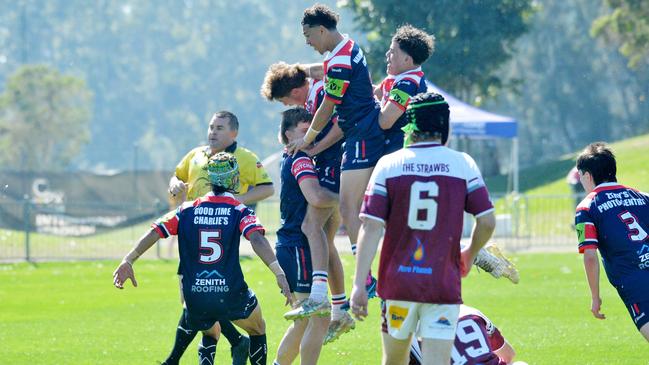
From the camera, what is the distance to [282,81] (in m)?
9.96

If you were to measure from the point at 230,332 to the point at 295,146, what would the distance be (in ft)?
5.43

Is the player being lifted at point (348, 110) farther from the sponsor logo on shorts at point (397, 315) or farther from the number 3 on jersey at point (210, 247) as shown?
the sponsor logo on shorts at point (397, 315)

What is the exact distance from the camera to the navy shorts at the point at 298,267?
9648 mm

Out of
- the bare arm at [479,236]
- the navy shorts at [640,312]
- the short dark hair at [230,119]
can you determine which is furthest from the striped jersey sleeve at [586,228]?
the short dark hair at [230,119]

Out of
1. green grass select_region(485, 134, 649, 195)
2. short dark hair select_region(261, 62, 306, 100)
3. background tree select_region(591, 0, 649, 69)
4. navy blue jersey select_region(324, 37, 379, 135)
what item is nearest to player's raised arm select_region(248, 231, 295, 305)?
navy blue jersey select_region(324, 37, 379, 135)

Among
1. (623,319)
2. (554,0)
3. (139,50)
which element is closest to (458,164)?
(623,319)

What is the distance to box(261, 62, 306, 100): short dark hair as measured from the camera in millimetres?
9945

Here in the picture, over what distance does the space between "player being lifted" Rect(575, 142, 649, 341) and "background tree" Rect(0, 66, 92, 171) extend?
7205 cm

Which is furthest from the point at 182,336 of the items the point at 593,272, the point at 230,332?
the point at 593,272

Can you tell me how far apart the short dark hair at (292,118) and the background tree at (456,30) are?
44.9 m

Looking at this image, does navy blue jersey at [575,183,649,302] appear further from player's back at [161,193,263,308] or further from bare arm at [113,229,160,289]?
bare arm at [113,229,160,289]

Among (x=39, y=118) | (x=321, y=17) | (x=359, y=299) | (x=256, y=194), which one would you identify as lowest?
(x=39, y=118)

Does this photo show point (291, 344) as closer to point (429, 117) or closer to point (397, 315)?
point (397, 315)

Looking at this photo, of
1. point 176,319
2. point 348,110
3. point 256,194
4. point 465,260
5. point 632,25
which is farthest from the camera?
point 632,25
